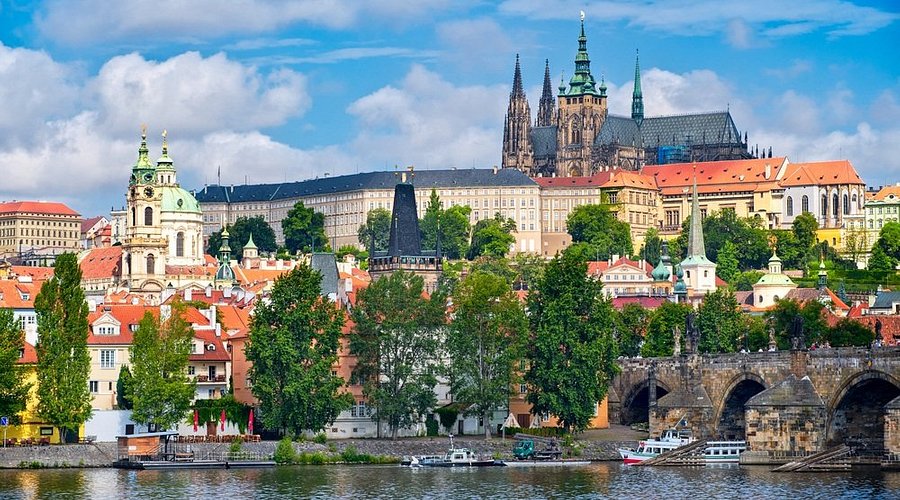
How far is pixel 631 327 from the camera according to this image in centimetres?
13375

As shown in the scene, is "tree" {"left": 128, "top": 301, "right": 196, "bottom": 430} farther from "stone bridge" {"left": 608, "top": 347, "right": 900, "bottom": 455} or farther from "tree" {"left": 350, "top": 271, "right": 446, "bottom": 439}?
"stone bridge" {"left": 608, "top": 347, "right": 900, "bottom": 455}

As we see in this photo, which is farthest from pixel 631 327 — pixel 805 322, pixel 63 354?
pixel 63 354

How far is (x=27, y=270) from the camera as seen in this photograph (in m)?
191

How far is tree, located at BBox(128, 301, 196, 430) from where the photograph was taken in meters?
95.4

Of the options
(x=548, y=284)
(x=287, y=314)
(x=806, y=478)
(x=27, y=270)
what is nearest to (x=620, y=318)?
(x=548, y=284)

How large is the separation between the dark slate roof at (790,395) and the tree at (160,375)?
25.4 meters

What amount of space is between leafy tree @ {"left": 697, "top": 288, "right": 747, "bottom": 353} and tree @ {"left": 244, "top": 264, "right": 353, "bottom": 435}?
1098 inches

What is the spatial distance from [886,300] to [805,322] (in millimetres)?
60934

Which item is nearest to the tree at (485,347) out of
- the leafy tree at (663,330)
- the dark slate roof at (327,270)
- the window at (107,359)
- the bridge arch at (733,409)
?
the bridge arch at (733,409)

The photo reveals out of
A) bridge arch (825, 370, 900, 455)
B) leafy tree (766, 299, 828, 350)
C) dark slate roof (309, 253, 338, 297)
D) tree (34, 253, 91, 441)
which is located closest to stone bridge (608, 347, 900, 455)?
bridge arch (825, 370, 900, 455)

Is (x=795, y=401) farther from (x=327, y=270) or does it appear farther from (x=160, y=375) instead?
(x=327, y=270)

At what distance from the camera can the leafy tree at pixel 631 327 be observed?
127 meters

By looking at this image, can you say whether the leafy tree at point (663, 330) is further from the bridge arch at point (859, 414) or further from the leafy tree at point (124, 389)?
the leafy tree at point (124, 389)

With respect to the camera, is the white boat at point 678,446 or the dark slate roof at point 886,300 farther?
the dark slate roof at point 886,300
